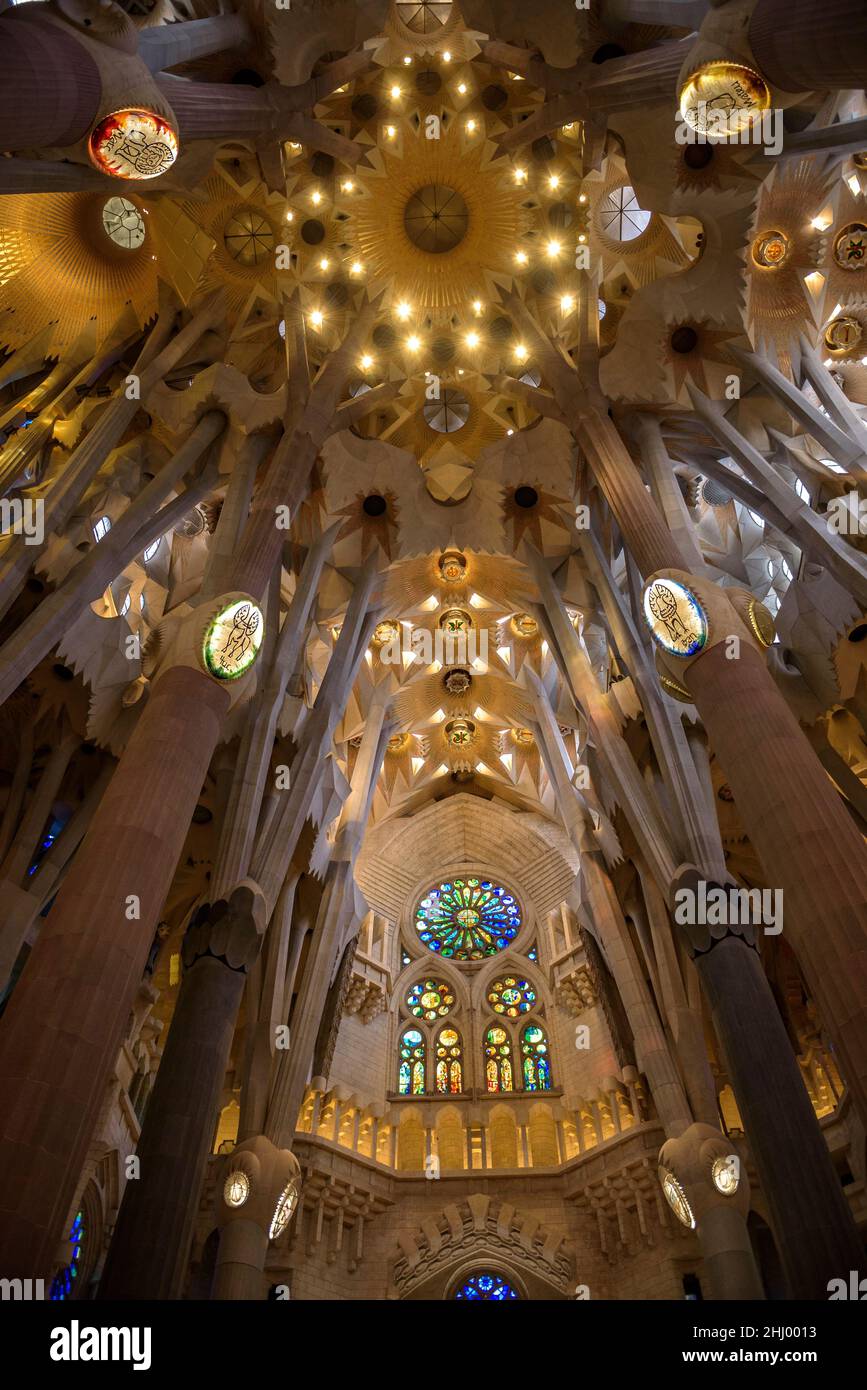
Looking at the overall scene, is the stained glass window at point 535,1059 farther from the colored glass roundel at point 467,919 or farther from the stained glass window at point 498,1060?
the colored glass roundel at point 467,919

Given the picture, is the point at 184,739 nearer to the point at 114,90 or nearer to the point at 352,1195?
the point at 114,90

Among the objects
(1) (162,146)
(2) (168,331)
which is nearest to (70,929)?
(1) (162,146)

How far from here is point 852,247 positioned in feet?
48.5

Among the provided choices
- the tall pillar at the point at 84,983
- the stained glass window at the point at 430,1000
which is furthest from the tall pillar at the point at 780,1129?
the stained glass window at the point at 430,1000

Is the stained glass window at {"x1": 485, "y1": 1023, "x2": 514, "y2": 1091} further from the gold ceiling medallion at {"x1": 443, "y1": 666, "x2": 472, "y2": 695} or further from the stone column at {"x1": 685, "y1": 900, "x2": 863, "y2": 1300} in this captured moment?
the stone column at {"x1": 685, "y1": 900, "x2": 863, "y2": 1300}

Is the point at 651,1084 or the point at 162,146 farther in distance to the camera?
the point at 651,1084

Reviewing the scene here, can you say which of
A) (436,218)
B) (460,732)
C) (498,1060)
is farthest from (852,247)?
(498,1060)

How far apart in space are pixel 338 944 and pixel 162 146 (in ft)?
41.9

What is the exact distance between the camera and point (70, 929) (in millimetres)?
7398

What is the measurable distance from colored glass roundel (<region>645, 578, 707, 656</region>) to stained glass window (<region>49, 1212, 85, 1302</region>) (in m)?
12.9

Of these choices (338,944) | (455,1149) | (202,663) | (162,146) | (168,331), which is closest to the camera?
(162,146)

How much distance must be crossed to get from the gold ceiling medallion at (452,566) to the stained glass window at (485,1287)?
13864 millimetres

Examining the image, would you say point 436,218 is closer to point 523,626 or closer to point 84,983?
point 523,626

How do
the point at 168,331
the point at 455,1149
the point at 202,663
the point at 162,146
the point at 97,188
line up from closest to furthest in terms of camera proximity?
the point at 162,146 → the point at 97,188 → the point at 202,663 → the point at 168,331 → the point at 455,1149
